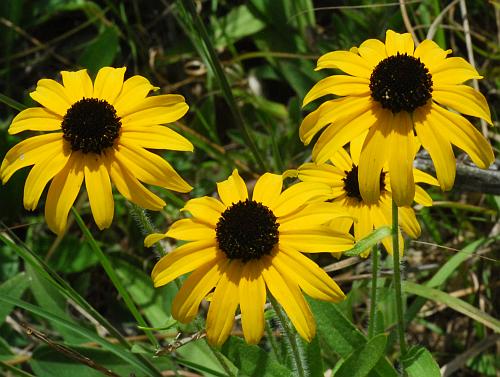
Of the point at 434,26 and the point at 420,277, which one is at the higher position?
the point at 434,26

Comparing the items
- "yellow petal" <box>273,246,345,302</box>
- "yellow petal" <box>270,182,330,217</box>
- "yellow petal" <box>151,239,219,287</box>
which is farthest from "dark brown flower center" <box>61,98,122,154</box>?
"yellow petal" <box>273,246,345,302</box>

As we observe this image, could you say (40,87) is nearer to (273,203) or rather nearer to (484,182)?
(273,203)

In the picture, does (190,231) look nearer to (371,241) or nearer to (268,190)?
(268,190)

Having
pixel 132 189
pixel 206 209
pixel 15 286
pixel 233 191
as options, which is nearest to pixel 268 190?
pixel 233 191

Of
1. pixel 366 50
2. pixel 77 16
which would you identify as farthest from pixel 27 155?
pixel 77 16

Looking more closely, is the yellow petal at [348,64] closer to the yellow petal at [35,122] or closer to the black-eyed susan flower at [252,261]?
the black-eyed susan flower at [252,261]

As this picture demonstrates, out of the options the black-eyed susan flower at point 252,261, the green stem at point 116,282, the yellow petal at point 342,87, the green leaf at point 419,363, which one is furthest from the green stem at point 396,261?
the green stem at point 116,282

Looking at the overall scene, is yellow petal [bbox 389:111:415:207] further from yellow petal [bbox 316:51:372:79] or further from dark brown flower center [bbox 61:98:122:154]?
dark brown flower center [bbox 61:98:122:154]
